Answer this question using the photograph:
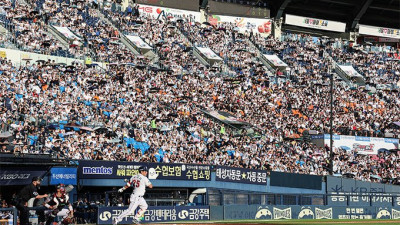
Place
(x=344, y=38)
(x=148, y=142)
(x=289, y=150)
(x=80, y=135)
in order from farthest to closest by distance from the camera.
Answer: (x=344, y=38) < (x=289, y=150) < (x=148, y=142) < (x=80, y=135)

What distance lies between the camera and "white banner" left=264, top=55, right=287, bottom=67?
58.4 m

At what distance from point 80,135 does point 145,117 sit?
5946 millimetres

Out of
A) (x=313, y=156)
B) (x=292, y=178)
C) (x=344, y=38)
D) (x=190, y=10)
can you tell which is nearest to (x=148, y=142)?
(x=292, y=178)

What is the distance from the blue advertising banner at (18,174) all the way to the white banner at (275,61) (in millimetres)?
31338

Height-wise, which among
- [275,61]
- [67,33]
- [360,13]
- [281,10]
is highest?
[360,13]

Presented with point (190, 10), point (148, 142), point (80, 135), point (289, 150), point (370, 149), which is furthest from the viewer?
point (190, 10)

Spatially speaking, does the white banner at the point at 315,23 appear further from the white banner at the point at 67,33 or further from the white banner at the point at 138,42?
the white banner at the point at 67,33

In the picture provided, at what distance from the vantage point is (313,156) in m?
45.5

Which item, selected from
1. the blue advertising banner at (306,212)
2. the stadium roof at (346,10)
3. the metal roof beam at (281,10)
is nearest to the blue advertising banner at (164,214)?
the blue advertising banner at (306,212)

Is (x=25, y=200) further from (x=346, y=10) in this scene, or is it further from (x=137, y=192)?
(x=346, y=10)

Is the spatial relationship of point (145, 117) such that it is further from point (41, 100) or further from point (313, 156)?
point (313, 156)

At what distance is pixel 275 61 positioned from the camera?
58938 mm

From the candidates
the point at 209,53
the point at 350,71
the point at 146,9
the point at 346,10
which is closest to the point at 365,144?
the point at 350,71

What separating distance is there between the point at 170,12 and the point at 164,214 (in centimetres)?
Result: 3469
